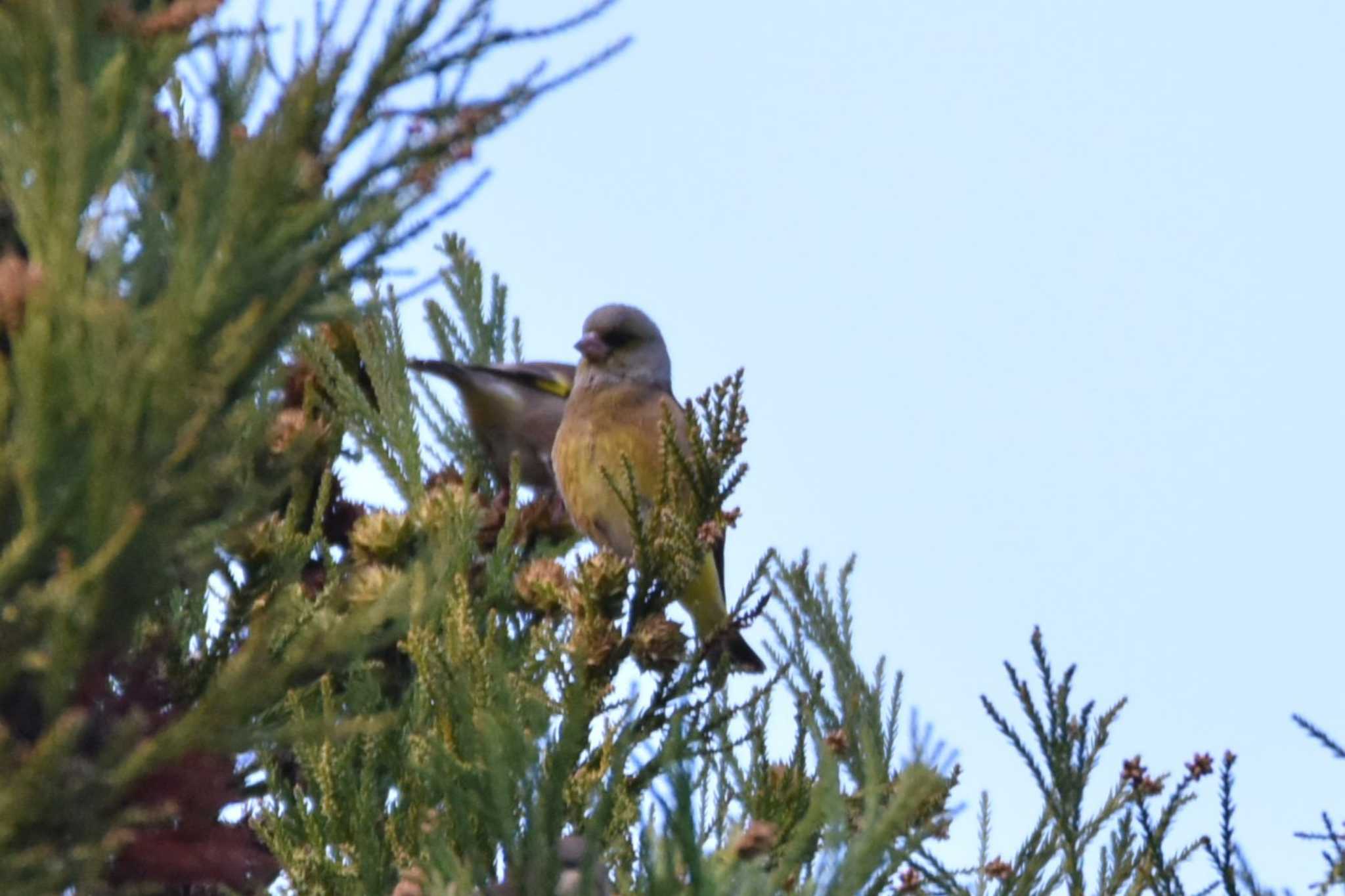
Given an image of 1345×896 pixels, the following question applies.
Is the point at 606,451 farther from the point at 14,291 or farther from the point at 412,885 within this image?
the point at 14,291

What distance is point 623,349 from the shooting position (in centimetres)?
714

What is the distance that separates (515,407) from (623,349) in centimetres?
75

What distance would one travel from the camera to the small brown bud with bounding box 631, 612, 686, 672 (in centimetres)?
328

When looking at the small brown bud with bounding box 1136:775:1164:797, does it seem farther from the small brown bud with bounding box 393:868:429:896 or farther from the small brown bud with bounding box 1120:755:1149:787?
the small brown bud with bounding box 393:868:429:896

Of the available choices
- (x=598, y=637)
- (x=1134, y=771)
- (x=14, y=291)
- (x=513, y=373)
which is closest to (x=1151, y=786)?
(x=1134, y=771)

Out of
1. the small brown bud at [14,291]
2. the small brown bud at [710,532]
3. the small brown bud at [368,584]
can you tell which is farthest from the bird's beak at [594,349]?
the small brown bud at [14,291]

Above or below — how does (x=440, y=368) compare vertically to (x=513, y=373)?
below

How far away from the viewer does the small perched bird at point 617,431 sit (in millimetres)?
6047

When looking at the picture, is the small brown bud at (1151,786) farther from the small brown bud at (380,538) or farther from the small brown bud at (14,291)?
the small brown bud at (14,291)

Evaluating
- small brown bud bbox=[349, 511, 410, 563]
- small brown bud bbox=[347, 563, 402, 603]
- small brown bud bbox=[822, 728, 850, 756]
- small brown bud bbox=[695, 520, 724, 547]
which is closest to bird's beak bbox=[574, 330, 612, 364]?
small brown bud bbox=[822, 728, 850, 756]

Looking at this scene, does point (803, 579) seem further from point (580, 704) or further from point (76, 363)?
point (76, 363)

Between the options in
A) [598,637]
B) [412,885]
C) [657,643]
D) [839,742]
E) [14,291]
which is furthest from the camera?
[839,742]

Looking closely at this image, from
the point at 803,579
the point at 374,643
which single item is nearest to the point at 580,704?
the point at 374,643

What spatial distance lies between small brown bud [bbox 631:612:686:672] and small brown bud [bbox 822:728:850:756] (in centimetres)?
63
